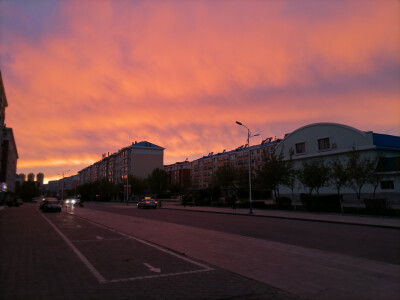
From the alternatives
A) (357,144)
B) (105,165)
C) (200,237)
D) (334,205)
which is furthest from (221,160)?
(200,237)

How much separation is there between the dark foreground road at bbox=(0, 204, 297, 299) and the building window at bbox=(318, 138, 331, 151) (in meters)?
44.1

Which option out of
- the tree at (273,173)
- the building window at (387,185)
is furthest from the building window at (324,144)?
the tree at (273,173)

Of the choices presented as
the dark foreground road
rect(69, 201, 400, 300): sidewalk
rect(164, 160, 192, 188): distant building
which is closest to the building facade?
rect(69, 201, 400, 300): sidewalk

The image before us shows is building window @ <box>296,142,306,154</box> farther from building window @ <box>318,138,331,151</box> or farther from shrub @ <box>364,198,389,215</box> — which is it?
shrub @ <box>364,198,389,215</box>

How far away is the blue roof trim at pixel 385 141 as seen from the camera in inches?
1689

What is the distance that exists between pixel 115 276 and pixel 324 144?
4829cm

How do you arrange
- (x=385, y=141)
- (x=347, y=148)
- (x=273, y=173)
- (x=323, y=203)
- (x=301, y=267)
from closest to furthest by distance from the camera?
1. (x=301, y=267)
2. (x=323, y=203)
3. (x=273, y=173)
4. (x=385, y=141)
5. (x=347, y=148)

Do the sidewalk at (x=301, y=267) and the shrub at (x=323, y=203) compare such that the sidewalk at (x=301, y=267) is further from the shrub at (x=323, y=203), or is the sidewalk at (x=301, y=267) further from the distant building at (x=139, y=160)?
the distant building at (x=139, y=160)

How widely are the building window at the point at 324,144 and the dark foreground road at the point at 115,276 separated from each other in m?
44.1

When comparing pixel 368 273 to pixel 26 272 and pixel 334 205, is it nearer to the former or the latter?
pixel 26 272

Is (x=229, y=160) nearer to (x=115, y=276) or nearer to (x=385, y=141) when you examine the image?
(x=385, y=141)

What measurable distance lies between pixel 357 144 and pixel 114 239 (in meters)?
41.7

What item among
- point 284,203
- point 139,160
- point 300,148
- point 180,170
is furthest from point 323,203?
point 180,170

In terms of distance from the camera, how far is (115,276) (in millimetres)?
7090
